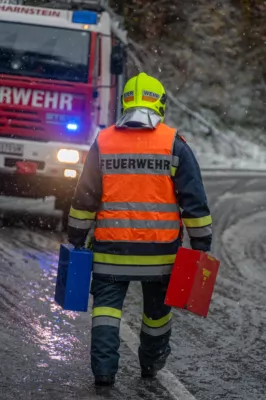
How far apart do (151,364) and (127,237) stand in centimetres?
77

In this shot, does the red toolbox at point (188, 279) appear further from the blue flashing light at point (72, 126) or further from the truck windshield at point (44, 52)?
the truck windshield at point (44, 52)

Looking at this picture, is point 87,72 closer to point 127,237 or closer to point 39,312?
point 39,312

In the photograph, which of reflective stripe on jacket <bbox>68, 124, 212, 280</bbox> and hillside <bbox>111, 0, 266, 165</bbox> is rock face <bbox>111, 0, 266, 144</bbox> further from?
reflective stripe on jacket <bbox>68, 124, 212, 280</bbox>

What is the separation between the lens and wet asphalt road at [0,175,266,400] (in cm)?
595

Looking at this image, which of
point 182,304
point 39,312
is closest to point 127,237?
point 182,304

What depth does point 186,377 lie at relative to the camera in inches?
249

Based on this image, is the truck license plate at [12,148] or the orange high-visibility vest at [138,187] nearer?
the orange high-visibility vest at [138,187]

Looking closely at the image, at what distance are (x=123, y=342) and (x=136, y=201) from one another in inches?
60.3

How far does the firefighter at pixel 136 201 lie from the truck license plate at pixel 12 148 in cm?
709

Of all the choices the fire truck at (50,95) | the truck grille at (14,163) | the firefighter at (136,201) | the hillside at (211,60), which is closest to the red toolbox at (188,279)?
the firefighter at (136,201)

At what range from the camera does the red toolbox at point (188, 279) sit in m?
5.90

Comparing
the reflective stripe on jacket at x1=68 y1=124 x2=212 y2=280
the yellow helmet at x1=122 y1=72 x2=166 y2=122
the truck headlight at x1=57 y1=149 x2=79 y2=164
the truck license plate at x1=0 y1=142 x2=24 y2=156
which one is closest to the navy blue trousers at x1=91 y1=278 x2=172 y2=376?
the reflective stripe on jacket at x1=68 y1=124 x2=212 y2=280

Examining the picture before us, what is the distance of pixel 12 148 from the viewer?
13047 mm

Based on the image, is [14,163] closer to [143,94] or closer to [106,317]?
[143,94]
